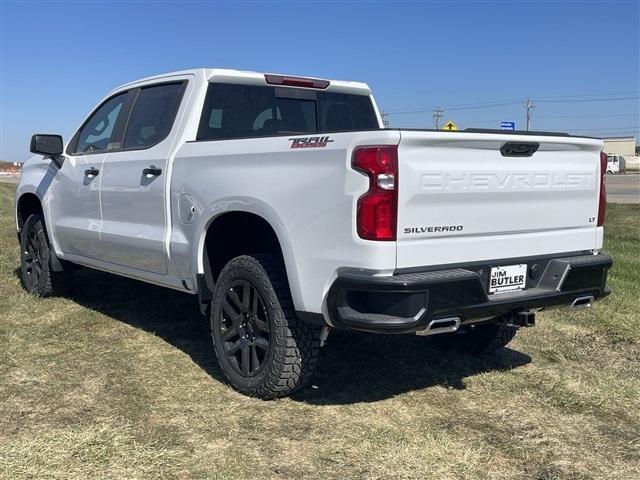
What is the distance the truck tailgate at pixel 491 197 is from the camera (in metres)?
3.23

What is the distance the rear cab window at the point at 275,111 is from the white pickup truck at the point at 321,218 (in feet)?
0.05

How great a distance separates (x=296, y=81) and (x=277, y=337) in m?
2.20

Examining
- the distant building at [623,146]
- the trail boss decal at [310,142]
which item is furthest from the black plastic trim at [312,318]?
the distant building at [623,146]

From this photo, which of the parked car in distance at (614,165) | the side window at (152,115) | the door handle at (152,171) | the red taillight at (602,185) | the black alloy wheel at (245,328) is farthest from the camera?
the parked car in distance at (614,165)

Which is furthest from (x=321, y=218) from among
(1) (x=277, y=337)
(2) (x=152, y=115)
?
(2) (x=152, y=115)

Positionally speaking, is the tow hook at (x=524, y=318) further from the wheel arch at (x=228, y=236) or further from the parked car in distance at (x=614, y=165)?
the parked car in distance at (x=614, y=165)

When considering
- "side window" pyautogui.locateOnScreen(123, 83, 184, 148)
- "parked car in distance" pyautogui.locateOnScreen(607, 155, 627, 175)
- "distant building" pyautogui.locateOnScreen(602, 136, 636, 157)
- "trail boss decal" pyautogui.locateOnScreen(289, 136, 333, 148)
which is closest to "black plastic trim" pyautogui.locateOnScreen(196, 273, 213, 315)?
"side window" pyautogui.locateOnScreen(123, 83, 184, 148)

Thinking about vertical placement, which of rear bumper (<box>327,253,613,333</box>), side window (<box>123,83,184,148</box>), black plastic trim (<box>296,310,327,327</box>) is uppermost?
side window (<box>123,83,184,148</box>)

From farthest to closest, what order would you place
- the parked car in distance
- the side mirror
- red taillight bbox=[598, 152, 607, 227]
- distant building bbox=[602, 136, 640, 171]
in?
1. distant building bbox=[602, 136, 640, 171]
2. the parked car in distance
3. the side mirror
4. red taillight bbox=[598, 152, 607, 227]

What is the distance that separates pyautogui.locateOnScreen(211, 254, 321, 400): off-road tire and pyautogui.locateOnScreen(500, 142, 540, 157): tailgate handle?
1.41 meters

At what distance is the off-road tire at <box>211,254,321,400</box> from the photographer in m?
3.72

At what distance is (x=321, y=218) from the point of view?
3.39 m

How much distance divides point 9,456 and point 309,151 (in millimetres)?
2079

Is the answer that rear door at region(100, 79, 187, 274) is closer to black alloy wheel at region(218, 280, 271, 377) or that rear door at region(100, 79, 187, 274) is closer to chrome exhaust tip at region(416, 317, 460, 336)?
black alloy wheel at region(218, 280, 271, 377)
